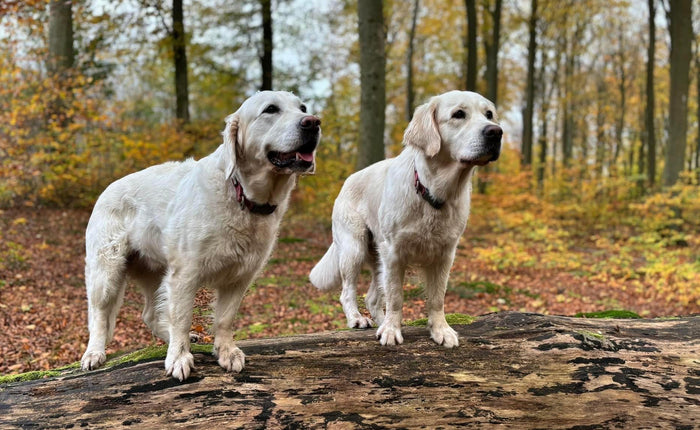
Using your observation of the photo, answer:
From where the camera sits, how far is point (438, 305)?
12.9ft

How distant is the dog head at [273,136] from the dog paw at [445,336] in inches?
61.8

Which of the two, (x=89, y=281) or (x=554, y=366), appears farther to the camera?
(x=89, y=281)

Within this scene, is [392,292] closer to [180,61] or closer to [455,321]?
[455,321]

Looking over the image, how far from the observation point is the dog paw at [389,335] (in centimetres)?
371

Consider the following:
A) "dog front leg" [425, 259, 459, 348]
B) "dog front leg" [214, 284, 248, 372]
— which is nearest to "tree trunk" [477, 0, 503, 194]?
"dog front leg" [425, 259, 459, 348]

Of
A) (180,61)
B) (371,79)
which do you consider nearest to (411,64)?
(180,61)

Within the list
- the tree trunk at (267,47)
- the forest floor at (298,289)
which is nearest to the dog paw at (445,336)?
the forest floor at (298,289)

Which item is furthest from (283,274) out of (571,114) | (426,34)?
(571,114)

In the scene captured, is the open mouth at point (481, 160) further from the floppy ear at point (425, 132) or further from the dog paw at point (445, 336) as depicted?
the dog paw at point (445, 336)

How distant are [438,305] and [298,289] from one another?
628 centimetres

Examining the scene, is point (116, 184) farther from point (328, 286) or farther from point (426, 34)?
point (426, 34)

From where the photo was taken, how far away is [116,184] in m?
4.05

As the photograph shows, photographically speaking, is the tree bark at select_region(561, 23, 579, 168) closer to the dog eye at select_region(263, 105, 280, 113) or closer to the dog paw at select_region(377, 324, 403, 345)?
the dog paw at select_region(377, 324, 403, 345)

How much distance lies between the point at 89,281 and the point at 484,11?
21.5 m
